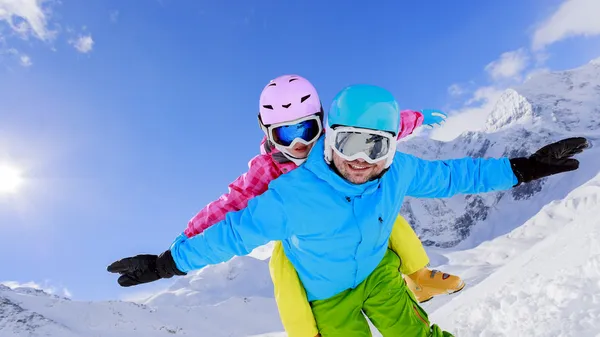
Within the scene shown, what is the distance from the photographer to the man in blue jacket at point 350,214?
2.92 metres

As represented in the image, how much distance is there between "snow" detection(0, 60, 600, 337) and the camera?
3.89m

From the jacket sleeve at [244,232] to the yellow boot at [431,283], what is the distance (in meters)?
1.65

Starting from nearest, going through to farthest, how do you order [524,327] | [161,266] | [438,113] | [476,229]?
[161,266]
[524,327]
[438,113]
[476,229]

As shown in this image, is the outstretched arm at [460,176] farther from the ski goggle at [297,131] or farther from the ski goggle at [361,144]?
the ski goggle at [297,131]

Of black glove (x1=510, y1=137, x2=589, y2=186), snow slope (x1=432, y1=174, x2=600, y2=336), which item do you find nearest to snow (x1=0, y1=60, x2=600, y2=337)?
snow slope (x1=432, y1=174, x2=600, y2=336)

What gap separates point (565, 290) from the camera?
370 cm

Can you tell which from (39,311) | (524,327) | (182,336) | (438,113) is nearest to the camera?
(524,327)

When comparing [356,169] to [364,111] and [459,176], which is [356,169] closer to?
[364,111]

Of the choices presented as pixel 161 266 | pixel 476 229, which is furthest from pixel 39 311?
pixel 476 229

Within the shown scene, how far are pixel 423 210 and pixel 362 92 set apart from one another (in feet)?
494

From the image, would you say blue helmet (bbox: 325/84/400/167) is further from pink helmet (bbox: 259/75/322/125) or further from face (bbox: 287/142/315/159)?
pink helmet (bbox: 259/75/322/125)

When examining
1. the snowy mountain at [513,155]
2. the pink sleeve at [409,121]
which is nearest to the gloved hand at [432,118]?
the pink sleeve at [409,121]

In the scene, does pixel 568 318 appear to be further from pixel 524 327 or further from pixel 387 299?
pixel 387 299

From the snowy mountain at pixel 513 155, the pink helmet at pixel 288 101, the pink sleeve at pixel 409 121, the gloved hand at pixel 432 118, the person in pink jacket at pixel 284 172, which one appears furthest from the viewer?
the snowy mountain at pixel 513 155
